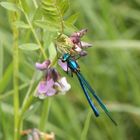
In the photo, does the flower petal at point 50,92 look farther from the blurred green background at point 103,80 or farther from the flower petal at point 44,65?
the blurred green background at point 103,80

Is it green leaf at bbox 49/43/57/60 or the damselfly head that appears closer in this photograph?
the damselfly head

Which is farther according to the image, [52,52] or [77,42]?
[52,52]

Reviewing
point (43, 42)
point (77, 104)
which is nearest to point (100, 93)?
point (77, 104)

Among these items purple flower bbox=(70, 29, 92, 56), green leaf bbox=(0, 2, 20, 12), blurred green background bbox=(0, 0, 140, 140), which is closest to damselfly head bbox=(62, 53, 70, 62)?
purple flower bbox=(70, 29, 92, 56)

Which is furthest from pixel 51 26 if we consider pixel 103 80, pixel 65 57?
pixel 103 80

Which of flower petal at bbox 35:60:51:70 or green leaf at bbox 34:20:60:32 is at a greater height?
green leaf at bbox 34:20:60:32

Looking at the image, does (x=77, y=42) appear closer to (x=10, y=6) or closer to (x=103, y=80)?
(x=10, y=6)

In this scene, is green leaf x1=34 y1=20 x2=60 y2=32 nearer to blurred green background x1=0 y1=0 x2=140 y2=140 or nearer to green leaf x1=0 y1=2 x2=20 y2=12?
green leaf x1=0 y1=2 x2=20 y2=12

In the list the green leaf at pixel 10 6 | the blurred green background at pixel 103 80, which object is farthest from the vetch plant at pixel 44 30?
the blurred green background at pixel 103 80

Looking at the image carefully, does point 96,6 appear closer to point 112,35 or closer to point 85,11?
point 85,11
